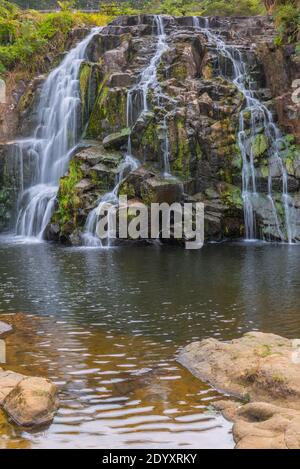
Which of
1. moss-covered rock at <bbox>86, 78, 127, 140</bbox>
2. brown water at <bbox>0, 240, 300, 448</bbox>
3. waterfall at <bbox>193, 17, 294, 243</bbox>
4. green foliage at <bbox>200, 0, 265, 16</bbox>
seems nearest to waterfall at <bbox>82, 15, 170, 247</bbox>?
moss-covered rock at <bbox>86, 78, 127, 140</bbox>

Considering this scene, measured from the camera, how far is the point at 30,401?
7.18 meters

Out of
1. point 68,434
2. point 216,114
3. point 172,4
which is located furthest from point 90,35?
point 68,434

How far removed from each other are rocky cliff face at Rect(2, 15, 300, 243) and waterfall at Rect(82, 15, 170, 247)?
0.11 meters

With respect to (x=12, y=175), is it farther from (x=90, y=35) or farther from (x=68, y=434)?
(x=68, y=434)

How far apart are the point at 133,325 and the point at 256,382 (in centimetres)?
443

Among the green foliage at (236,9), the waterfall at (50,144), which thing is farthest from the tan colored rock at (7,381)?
the green foliage at (236,9)

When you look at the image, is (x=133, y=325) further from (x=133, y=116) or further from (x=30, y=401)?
(x=133, y=116)

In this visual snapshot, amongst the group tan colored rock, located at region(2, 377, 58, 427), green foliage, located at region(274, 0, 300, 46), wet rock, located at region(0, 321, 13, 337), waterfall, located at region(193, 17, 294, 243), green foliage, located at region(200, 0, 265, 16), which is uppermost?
green foliage, located at region(200, 0, 265, 16)

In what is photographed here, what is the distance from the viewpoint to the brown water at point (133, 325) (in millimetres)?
6992

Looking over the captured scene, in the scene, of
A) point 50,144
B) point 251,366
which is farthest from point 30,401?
point 50,144

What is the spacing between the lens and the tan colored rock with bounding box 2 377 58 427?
23.1 ft

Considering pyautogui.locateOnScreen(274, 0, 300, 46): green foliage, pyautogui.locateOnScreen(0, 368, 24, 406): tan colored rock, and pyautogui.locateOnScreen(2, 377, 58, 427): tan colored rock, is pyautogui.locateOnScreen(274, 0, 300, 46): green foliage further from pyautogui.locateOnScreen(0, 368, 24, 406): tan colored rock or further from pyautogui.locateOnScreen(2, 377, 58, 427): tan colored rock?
pyautogui.locateOnScreen(2, 377, 58, 427): tan colored rock

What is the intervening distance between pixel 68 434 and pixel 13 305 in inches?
293

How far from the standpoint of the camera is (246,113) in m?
27.7
